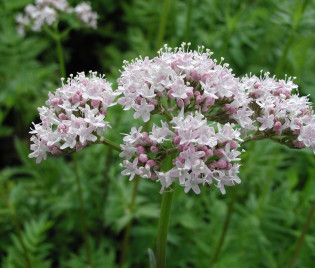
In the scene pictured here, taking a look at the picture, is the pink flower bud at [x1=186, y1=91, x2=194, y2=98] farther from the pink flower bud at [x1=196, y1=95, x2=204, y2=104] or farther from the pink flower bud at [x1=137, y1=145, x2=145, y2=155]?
the pink flower bud at [x1=137, y1=145, x2=145, y2=155]

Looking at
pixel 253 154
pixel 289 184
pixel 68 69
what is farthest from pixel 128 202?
pixel 68 69

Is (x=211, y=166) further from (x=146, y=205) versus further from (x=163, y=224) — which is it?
(x=146, y=205)

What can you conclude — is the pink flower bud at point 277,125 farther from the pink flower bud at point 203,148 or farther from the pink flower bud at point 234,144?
the pink flower bud at point 203,148

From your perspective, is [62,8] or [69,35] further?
[69,35]

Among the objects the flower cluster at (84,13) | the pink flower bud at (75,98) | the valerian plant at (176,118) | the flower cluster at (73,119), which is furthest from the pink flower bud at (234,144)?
the flower cluster at (84,13)

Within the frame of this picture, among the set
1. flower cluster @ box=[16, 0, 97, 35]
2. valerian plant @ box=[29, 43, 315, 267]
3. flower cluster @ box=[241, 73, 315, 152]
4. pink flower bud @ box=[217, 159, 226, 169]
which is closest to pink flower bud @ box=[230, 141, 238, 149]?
valerian plant @ box=[29, 43, 315, 267]

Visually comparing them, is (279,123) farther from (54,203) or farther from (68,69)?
(68,69)

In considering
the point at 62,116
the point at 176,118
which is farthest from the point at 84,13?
the point at 176,118
